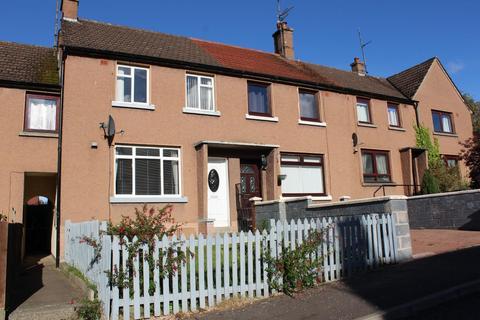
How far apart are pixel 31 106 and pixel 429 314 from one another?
12278 mm

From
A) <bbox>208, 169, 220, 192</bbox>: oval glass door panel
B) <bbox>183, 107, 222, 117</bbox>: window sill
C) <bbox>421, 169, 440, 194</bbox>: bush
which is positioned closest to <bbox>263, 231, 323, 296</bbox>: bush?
<bbox>208, 169, 220, 192</bbox>: oval glass door panel

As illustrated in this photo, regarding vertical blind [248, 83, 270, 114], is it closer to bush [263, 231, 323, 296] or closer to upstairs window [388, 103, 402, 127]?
upstairs window [388, 103, 402, 127]

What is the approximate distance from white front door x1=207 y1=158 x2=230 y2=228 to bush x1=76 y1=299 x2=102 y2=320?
27.1 feet

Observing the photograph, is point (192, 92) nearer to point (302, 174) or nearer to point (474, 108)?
point (302, 174)

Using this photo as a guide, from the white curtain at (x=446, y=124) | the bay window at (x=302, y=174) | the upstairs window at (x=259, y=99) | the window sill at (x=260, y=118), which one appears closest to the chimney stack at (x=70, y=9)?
the upstairs window at (x=259, y=99)

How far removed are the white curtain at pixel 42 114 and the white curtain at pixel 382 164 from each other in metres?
13.4

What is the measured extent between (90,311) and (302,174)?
11.4 m

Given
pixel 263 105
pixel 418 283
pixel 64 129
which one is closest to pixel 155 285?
pixel 418 283

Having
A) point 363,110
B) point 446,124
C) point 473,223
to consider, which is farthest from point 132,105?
point 446,124

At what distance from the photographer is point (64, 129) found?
12.6 meters

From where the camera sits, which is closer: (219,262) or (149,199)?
(219,262)

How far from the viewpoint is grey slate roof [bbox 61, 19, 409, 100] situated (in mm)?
14234

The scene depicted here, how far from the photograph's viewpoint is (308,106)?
17.7 meters

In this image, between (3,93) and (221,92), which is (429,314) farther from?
(3,93)
